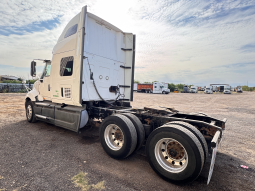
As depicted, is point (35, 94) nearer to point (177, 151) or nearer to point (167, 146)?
point (167, 146)

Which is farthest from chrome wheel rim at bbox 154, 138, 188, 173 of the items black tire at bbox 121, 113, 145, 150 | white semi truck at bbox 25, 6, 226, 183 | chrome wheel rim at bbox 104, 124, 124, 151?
chrome wheel rim at bbox 104, 124, 124, 151

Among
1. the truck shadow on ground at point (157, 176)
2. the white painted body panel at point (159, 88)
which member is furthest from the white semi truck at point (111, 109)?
the white painted body panel at point (159, 88)

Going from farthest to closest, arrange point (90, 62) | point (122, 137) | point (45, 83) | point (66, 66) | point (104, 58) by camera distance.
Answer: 1. point (45, 83)
2. point (104, 58)
3. point (66, 66)
4. point (90, 62)
5. point (122, 137)

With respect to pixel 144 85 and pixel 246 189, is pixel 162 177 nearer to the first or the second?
pixel 246 189

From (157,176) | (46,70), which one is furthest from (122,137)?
(46,70)

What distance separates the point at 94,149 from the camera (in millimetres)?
4297

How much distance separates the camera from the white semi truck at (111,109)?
2.87 metres

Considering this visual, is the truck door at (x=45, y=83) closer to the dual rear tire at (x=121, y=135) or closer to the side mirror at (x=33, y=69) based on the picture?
the side mirror at (x=33, y=69)

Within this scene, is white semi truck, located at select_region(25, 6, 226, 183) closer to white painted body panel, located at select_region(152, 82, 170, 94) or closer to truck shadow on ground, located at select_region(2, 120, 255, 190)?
truck shadow on ground, located at select_region(2, 120, 255, 190)

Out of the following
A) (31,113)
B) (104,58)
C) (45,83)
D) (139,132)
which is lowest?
(31,113)

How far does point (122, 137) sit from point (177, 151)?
1.36 metres

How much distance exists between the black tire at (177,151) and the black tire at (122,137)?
466 mm

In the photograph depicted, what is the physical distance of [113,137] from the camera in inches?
158

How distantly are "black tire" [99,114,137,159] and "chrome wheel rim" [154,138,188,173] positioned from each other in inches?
25.3
